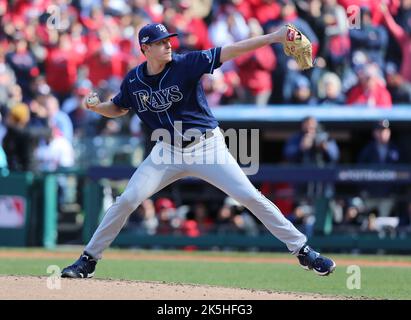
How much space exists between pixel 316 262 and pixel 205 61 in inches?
70.7

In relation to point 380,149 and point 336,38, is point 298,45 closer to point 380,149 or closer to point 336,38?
point 380,149

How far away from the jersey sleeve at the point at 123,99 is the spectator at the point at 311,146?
4.96 m

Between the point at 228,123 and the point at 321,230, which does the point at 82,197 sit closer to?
the point at 228,123

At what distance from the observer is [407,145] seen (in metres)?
12.7

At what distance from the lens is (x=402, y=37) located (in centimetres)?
1373

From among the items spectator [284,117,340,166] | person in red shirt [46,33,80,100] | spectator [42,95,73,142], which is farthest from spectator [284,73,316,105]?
person in red shirt [46,33,80,100]

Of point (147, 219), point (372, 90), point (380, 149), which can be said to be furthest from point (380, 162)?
point (147, 219)

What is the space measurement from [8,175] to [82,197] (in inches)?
42.8

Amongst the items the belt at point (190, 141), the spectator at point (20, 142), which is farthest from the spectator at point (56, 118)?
the belt at point (190, 141)

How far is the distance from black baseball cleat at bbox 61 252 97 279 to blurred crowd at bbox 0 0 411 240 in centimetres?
519

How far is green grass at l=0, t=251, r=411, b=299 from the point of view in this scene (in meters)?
8.00

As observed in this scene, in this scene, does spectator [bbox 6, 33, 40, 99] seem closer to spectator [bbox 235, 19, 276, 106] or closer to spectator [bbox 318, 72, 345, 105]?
spectator [bbox 235, 19, 276, 106]

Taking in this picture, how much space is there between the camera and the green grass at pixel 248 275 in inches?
315

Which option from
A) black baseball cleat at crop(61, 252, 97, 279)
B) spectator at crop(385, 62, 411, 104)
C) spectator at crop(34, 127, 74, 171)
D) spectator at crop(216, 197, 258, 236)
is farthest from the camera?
spectator at crop(34, 127, 74, 171)
